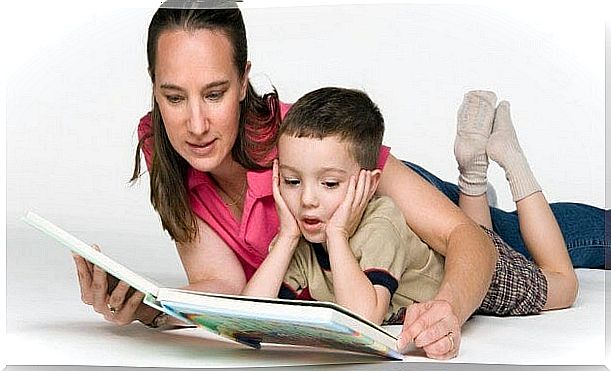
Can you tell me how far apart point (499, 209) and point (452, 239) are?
0.39m

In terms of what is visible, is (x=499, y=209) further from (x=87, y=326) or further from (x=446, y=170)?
(x=87, y=326)

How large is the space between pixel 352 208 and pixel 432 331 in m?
0.16

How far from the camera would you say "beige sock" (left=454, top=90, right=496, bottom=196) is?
4.95ft

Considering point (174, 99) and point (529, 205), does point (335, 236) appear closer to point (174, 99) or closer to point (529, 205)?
point (174, 99)

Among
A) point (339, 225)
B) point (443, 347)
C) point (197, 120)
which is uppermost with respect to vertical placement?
point (197, 120)

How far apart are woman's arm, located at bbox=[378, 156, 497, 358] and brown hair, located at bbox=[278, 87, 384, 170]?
5cm

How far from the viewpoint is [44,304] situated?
1.36 metres

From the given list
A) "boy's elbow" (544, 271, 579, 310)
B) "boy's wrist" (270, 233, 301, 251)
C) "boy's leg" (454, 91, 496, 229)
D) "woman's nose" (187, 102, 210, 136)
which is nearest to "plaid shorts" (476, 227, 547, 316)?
"boy's elbow" (544, 271, 579, 310)

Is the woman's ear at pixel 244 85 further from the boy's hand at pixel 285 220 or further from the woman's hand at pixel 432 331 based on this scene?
the woman's hand at pixel 432 331

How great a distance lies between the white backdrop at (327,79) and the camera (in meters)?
1.46

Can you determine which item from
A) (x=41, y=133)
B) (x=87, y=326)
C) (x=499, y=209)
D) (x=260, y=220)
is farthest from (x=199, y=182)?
(x=499, y=209)

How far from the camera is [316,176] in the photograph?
1.21 metres

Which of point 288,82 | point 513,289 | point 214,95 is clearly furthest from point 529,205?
point 214,95

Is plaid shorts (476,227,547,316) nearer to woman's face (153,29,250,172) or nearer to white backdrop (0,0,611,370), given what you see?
white backdrop (0,0,611,370)
